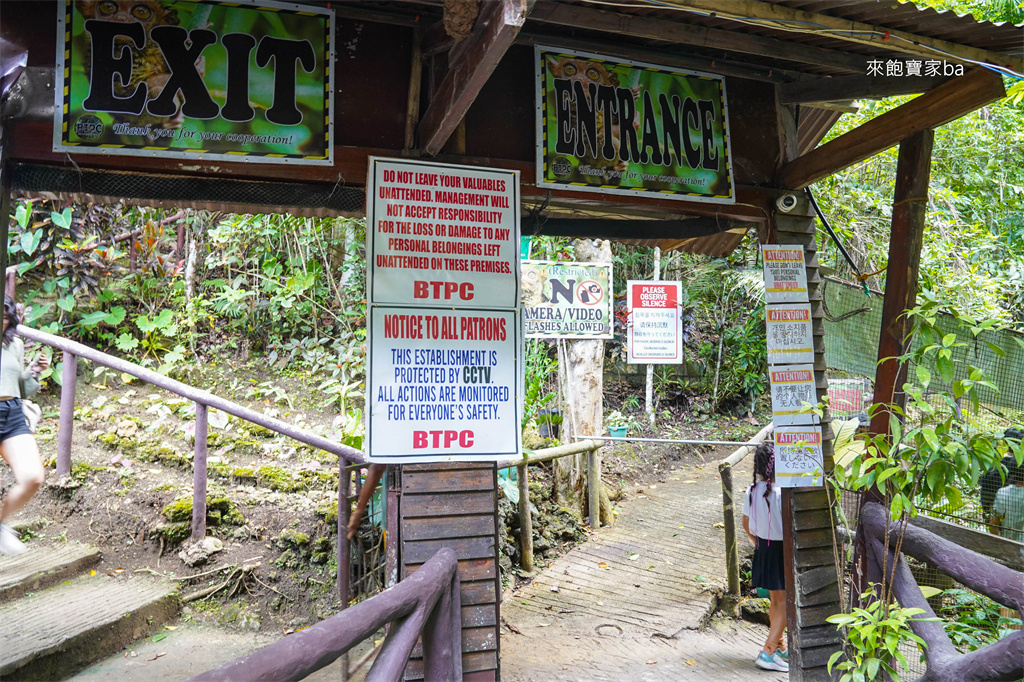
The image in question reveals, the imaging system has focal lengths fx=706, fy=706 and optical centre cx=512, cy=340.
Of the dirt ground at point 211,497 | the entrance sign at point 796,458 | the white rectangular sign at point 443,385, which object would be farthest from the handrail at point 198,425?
the entrance sign at point 796,458

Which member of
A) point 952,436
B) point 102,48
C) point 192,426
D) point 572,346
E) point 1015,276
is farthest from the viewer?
point 1015,276

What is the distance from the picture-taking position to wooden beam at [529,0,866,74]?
309 centimetres

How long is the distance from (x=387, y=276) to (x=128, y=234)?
700 cm

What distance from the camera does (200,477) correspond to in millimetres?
4871

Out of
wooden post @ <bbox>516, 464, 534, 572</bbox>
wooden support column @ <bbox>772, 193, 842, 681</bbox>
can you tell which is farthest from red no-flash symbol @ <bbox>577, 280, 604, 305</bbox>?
wooden support column @ <bbox>772, 193, 842, 681</bbox>

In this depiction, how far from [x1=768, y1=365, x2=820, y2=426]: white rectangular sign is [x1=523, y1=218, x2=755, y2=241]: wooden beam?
105 cm

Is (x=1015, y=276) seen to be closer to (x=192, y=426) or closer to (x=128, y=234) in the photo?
(x=192, y=426)

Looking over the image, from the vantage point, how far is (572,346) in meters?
8.05

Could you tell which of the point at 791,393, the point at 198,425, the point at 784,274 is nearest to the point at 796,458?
the point at 791,393

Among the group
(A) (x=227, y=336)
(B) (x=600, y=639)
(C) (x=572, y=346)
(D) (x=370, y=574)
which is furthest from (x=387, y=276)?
(A) (x=227, y=336)

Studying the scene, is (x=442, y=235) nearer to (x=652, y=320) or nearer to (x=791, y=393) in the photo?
(x=791, y=393)

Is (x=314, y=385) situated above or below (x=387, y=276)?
below

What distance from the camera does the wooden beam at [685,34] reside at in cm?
309

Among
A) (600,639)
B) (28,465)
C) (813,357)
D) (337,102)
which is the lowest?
(600,639)
